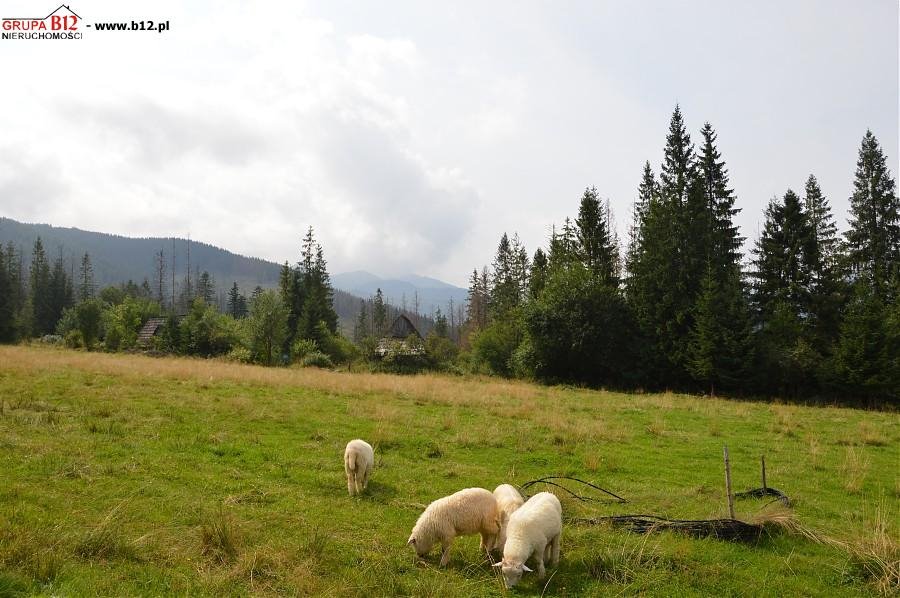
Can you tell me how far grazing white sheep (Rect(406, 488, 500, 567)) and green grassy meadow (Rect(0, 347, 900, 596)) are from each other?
0.30 metres

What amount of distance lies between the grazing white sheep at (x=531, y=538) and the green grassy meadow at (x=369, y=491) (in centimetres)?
28

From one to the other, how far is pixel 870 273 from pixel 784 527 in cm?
4277

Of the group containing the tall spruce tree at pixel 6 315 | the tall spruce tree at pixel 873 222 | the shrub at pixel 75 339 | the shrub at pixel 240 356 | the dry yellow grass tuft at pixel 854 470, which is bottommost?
the dry yellow grass tuft at pixel 854 470

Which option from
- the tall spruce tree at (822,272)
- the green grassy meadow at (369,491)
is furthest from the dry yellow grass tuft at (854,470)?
the tall spruce tree at (822,272)

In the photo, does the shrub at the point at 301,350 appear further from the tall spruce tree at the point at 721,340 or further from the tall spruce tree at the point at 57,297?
the tall spruce tree at the point at 57,297

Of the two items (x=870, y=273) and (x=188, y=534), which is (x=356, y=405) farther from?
(x=870, y=273)

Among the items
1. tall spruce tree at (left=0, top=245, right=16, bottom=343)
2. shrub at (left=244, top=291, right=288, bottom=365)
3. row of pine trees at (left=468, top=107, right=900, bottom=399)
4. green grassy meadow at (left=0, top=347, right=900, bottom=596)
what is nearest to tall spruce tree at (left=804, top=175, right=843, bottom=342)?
row of pine trees at (left=468, top=107, right=900, bottom=399)

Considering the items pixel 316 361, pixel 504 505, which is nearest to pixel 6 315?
pixel 316 361

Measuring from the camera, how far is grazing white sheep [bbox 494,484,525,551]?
7.00 metres

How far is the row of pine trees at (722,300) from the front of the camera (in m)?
33.5

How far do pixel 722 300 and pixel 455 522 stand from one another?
3473cm

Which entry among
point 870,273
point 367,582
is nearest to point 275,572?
point 367,582

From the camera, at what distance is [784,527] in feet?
26.8

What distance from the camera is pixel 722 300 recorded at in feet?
114
